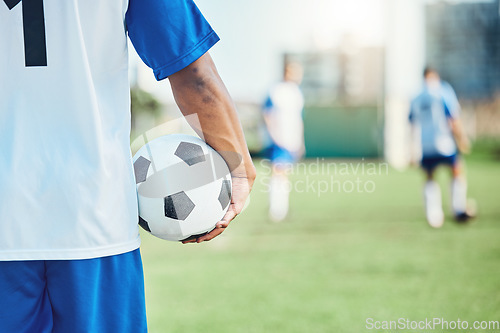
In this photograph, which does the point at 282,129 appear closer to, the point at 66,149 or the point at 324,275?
the point at 324,275

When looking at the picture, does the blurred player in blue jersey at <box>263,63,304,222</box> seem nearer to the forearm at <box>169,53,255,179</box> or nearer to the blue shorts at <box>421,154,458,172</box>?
the blue shorts at <box>421,154,458,172</box>

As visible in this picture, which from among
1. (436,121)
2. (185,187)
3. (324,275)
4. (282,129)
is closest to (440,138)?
(436,121)

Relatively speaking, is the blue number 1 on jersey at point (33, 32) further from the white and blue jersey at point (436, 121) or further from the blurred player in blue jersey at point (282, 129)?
the blurred player in blue jersey at point (282, 129)

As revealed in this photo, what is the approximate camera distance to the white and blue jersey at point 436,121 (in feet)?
24.1

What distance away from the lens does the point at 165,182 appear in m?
1.63

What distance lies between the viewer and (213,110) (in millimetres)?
1498

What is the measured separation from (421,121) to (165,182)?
256 inches

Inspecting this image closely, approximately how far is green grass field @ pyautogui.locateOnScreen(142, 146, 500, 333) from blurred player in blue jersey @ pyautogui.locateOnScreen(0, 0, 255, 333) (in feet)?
6.70

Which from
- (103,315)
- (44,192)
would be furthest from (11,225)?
(103,315)

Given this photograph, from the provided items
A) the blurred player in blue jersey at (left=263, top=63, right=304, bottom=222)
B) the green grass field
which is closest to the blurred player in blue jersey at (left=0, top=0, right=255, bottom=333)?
the green grass field

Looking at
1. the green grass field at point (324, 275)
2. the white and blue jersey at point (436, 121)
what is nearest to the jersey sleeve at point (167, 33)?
the green grass field at point (324, 275)

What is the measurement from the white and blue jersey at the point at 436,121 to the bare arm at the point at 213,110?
6.22 m

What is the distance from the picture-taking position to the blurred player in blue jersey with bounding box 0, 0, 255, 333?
1.35m

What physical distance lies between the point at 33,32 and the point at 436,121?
675 centimetres
